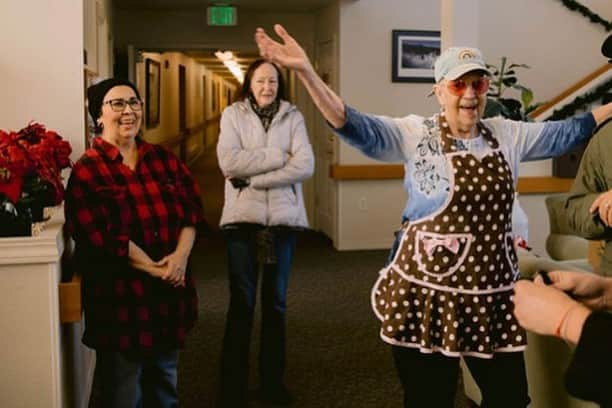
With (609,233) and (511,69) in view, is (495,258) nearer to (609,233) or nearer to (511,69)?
(609,233)

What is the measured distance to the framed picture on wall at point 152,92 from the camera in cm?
903

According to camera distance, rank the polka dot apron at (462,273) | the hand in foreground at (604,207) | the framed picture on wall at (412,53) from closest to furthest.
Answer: the hand in foreground at (604,207) → the polka dot apron at (462,273) → the framed picture on wall at (412,53)

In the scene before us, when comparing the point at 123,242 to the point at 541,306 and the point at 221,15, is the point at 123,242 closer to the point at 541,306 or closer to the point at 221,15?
the point at 541,306

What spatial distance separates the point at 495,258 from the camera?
2.12 metres

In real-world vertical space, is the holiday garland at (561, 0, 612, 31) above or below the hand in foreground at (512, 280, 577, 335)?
above

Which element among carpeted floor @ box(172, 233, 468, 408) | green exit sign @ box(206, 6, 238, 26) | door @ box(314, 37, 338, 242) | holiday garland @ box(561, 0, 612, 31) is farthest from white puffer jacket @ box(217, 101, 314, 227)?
holiday garland @ box(561, 0, 612, 31)

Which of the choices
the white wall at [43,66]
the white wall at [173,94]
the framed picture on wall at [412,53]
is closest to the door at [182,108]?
the white wall at [173,94]

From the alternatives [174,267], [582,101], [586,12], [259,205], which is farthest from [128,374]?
[586,12]

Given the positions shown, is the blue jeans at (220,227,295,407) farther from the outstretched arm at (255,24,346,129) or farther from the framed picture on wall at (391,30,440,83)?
the framed picture on wall at (391,30,440,83)

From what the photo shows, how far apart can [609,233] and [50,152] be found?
5.71 feet

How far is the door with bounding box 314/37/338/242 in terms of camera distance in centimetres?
764

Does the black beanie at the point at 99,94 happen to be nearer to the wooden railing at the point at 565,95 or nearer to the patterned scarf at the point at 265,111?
the patterned scarf at the point at 265,111

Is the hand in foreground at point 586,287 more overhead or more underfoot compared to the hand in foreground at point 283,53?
more underfoot

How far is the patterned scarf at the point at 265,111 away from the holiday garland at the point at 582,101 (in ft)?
12.2
